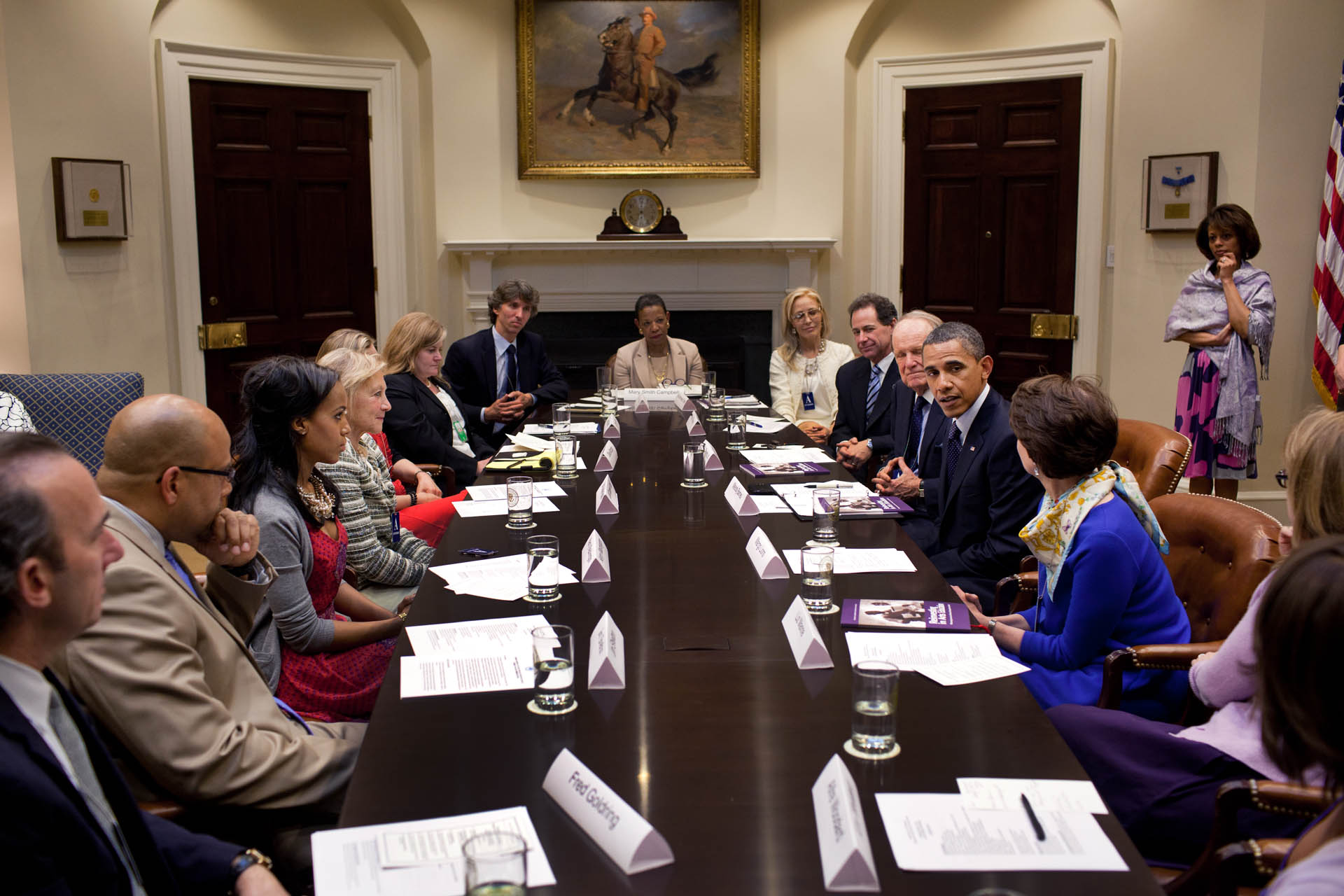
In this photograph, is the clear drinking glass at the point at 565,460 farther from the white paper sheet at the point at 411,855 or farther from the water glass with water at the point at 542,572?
the white paper sheet at the point at 411,855

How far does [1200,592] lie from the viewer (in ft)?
9.02

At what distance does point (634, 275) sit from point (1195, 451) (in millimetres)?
3913

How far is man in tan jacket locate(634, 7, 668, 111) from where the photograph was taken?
310 inches

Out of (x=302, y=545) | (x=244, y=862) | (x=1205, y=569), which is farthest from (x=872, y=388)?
(x=244, y=862)

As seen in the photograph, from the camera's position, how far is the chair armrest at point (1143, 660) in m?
2.33

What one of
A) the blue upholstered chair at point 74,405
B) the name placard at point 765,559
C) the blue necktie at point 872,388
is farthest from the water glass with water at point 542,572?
the blue upholstered chair at point 74,405

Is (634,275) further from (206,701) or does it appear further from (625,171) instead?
(206,701)

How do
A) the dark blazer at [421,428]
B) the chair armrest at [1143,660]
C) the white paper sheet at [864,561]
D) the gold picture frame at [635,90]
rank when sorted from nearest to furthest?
the chair armrest at [1143,660], the white paper sheet at [864,561], the dark blazer at [421,428], the gold picture frame at [635,90]

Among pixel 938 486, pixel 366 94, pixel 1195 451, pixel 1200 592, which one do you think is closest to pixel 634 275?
pixel 366 94

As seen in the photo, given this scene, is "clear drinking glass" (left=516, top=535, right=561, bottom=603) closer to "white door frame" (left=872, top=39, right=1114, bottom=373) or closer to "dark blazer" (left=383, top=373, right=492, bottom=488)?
"dark blazer" (left=383, top=373, right=492, bottom=488)

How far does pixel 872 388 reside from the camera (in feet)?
17.3

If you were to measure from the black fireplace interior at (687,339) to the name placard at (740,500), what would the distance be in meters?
4.78

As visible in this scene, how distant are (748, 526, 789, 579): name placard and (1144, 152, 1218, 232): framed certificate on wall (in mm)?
5077

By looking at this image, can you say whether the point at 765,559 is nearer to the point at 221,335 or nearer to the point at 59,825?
the point at 59,825
